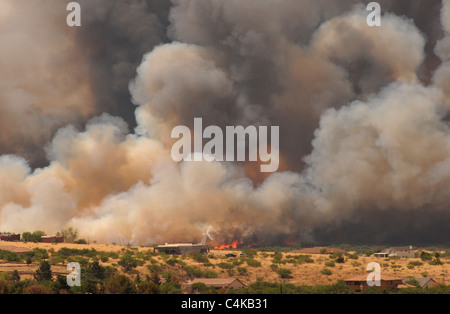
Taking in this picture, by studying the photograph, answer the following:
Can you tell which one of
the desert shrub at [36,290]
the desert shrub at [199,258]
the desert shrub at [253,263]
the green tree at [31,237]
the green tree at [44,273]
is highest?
the green tree at [31,237]

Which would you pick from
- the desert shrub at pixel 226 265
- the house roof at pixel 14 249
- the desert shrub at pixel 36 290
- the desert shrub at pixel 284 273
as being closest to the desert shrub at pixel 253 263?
the desert shrub at pixel 226 265

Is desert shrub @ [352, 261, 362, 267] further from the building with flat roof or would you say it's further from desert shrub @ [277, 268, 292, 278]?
the building with flat roof

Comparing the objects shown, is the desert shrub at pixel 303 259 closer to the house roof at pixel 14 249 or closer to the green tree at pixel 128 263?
the green tree at pixel 128 263

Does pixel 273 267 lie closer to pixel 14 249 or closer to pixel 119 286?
pixel 119 286

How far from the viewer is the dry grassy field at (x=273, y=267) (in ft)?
349

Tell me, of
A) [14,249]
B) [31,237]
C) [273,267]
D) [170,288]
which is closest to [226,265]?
[273,267]

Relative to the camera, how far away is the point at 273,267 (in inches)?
4491

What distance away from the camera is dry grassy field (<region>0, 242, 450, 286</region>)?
4188 inches

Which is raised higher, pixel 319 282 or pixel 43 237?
pixel 43 237

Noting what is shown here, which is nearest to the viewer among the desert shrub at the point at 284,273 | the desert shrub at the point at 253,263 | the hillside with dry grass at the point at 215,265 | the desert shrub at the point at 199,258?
the hillside with dry grass at the point at 215,265
